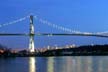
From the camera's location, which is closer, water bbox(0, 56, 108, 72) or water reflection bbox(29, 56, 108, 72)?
water reflection bbox(29, 56, 108, 72)

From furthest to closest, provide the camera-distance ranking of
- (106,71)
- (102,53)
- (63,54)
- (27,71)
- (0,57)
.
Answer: (63,54), (102,53), (0,57), (27,71), (106,71)

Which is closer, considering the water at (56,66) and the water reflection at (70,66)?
the water reflection at (70,66)

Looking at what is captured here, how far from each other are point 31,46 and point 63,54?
84.6 ft

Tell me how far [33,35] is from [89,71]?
30.7 meters

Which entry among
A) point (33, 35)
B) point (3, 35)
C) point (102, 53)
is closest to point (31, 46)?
point (33, 35)

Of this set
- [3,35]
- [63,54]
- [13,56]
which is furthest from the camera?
[63,54]

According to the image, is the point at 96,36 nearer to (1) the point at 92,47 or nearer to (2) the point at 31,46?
(2) the point at 31,46

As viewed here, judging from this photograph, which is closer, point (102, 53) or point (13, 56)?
point (13, 56)

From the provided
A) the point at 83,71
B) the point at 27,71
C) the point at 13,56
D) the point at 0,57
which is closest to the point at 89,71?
the point at 83,71

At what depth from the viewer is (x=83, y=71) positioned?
84.3 feet

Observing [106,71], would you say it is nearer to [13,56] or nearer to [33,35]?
[33,35]

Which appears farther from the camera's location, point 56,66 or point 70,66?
point 56,66

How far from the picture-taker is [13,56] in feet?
223

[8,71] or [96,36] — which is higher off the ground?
[96,36]
